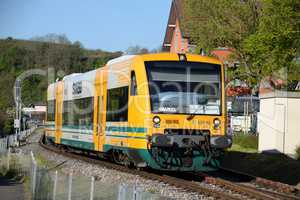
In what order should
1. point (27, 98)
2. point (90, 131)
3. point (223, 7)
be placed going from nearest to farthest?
point (90, 131) < point (223, 7) < point (27, 98)

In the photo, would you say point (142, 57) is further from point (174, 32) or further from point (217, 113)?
point (174, 32)

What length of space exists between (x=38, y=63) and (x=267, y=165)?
87.9 metres

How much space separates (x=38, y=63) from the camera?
103 metres

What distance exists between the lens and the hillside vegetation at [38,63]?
8824cm

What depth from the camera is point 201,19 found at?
33.7 m

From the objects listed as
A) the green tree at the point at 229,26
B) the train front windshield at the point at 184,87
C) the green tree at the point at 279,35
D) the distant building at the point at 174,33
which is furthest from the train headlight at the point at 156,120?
the distant building at the point at 174,33

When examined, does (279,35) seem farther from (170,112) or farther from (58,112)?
(58,112)

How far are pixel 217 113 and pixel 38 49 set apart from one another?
96723 mm

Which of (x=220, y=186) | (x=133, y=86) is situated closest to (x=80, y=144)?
(x=133, y=86)

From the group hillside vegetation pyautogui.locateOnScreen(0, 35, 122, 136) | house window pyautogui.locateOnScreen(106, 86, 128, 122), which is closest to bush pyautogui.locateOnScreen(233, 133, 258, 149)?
house window pyautogui.locateOnScreen(106, 86, 128, 122)

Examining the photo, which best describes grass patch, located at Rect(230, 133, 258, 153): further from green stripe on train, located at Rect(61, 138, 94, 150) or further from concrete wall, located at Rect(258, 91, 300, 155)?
green stripe on train, located at Rect(61, 138, 94, 150)

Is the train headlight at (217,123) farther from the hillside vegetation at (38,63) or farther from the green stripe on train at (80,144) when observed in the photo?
the hillside vegetation at (38,63)

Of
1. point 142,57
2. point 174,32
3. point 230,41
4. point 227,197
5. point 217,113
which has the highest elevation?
point 174,32

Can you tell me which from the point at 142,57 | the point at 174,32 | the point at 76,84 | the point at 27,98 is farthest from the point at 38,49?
the point at 142,57
